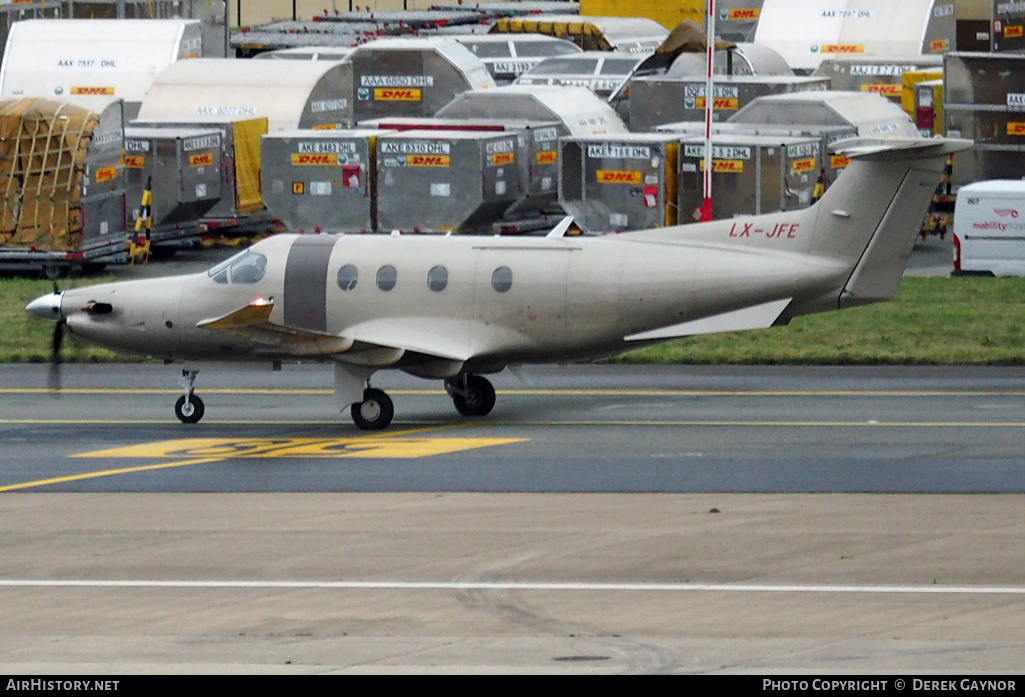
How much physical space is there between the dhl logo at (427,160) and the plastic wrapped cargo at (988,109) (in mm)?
12597

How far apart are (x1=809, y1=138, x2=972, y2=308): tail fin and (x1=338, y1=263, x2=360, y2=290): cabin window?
5884 millimetres

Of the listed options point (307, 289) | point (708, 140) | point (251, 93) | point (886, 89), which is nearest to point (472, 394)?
point (307, 289)

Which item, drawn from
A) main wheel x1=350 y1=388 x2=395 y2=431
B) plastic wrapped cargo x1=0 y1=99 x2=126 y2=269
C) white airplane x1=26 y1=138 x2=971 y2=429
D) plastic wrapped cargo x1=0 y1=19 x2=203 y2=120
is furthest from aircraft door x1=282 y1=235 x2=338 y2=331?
plastic wrapped cargo x1=0 y1=19 x2=203 y2=120

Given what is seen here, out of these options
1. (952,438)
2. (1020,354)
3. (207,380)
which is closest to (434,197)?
(207,380)

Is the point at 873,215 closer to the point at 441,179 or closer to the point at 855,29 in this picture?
the point at 441,179

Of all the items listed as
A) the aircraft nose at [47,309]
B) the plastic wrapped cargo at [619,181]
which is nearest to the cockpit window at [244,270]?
the aircraft nose at [47,309]

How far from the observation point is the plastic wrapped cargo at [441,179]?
133 feet

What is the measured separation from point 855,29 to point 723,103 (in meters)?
10.7

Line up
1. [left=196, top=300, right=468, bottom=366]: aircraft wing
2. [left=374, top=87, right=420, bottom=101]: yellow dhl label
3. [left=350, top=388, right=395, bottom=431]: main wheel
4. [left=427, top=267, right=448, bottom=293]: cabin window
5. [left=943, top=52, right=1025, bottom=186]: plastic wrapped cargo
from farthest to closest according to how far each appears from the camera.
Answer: [left=374, top=87, right=420, bottom=101]: yellow dhl label < [left=943, top=52, right=1025, bottom=186]: plastic wrapped cargo < [left=427, top=267, right=448, bottom=293]: cabin window < [left=350, top=388, right=395, bottom=431]: main wheel < [left=196, top=300, right=468, bottom=366]: aircraft wing

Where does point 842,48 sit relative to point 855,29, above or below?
below

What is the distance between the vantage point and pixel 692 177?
133 ft

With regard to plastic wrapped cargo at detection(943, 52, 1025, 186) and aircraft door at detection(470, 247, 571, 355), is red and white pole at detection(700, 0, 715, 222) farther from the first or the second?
aircraft door at detection(470, 247, 571, 355)

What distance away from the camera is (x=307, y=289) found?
2412 centimetres

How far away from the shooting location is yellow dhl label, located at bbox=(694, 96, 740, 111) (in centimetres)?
4805
